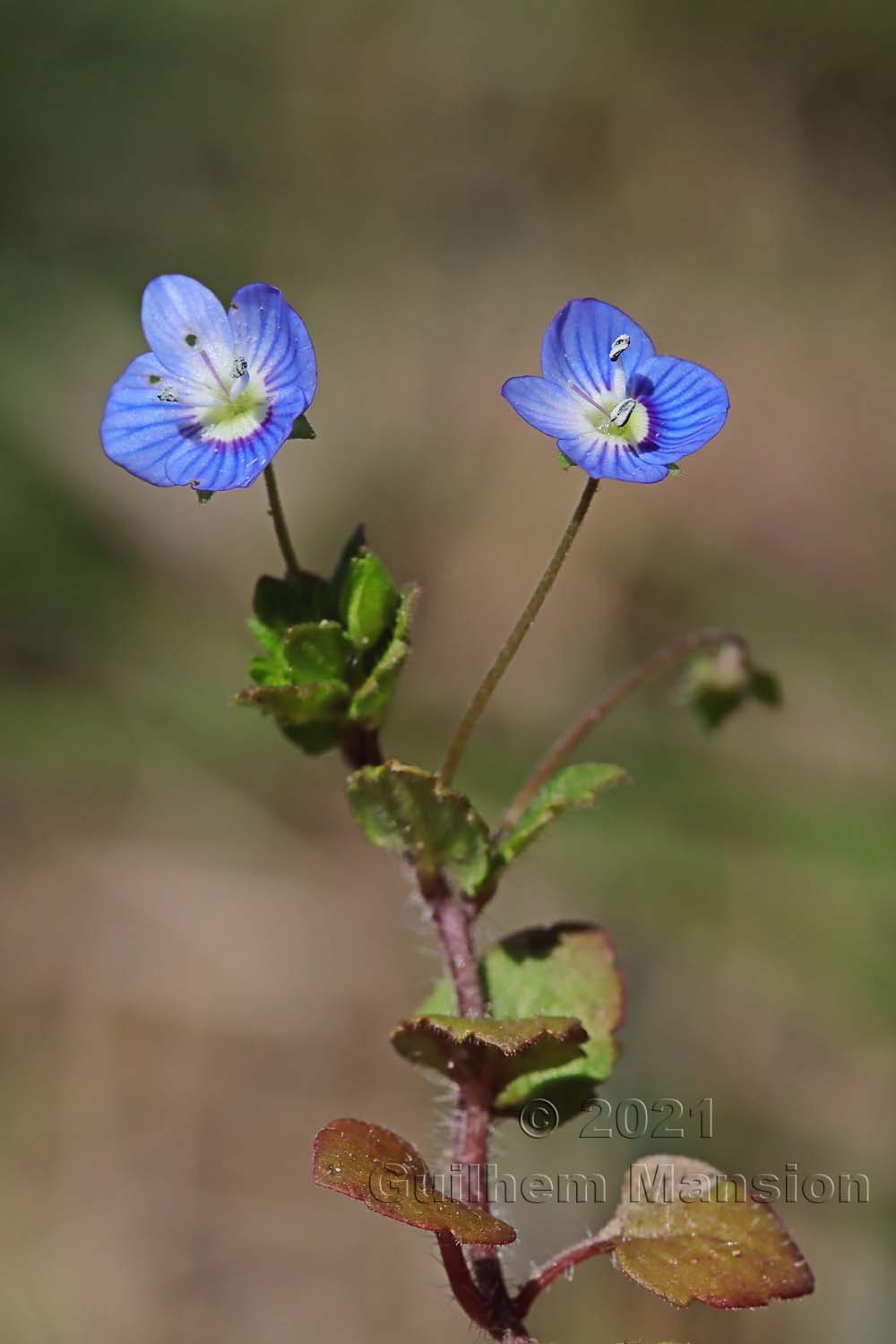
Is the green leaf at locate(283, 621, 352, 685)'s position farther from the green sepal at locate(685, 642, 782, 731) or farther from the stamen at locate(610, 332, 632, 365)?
the green sepal at locate(685, 642, 782, 731)

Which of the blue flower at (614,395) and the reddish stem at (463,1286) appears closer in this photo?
the reddish stem at (463,1286)

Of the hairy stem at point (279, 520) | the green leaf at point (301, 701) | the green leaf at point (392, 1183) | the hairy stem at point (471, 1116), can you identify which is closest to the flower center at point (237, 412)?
the hairy stem at point (279, 520)

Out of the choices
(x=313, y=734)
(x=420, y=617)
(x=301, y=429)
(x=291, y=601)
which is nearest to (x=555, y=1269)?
(x=313, y=734)

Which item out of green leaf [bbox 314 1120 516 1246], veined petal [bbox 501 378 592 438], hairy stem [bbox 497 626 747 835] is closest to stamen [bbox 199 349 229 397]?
veined petal [bbox 501 378 592 438]

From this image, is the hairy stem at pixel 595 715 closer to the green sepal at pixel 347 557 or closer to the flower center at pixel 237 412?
the green sepal at pixel 347 557

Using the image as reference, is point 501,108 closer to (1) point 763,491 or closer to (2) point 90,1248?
(1) point 763,491

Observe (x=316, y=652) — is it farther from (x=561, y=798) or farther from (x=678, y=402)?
(x=678, y=402)
